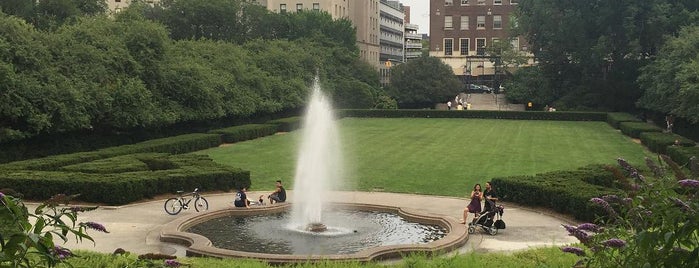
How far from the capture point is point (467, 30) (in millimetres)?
99375

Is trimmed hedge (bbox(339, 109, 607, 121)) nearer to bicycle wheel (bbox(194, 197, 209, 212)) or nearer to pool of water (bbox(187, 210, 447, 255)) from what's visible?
bicycle wheel (bbox(194, 197, 209, 212))

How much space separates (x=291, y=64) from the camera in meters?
59.0

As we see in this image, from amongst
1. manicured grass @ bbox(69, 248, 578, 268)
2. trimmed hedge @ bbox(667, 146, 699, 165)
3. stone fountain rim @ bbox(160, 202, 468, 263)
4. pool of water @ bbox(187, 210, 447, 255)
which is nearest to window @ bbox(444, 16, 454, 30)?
trimmed hedge @ bbox(667, 146, 699, 165)

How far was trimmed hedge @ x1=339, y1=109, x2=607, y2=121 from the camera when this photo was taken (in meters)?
60.7

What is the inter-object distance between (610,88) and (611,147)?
27.9 metres

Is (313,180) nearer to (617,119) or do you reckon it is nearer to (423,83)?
(617,119)

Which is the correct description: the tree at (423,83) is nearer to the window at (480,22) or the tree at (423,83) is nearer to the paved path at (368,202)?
the window at (480,22)

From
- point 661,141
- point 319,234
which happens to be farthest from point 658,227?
point 661,141

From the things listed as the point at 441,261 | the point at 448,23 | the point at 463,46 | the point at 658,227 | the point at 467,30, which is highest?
the point at 448,23

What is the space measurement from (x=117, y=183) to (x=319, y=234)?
6973mm

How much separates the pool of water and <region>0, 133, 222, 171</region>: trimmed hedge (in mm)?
9182

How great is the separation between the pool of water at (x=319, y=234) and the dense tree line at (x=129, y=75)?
13.7m

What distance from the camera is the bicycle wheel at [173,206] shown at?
18584mm

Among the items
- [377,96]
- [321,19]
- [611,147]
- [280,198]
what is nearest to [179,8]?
[321,19]
